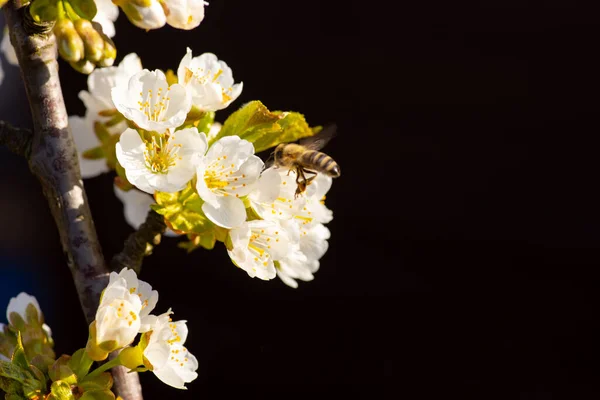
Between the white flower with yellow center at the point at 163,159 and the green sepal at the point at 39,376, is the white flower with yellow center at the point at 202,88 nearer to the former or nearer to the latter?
the white flower with yellow center at the point at 163,159

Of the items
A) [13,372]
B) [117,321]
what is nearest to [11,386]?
[13,372]

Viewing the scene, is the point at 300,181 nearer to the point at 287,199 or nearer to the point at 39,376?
the point at 287,199

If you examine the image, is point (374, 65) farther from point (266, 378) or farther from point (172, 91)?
point (172, 91)

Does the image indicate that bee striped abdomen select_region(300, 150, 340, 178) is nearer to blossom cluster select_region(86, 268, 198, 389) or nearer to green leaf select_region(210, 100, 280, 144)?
green leaf select_region(210, 100, 280, 144)

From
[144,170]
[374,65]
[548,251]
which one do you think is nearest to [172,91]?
[144,170]

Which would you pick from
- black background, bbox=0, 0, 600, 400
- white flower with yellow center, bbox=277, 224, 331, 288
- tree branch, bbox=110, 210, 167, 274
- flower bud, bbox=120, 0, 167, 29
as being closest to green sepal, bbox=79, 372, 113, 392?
tree branch, bbox=110, 210, 167, 274

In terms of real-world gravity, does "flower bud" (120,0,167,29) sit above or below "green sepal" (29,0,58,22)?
above

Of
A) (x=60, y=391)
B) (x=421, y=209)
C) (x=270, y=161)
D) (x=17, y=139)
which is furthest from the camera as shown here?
(x=421, y=209)

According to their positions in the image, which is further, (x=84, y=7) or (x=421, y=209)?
(x=421, y=209)
